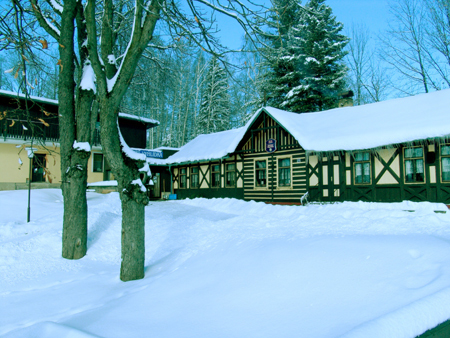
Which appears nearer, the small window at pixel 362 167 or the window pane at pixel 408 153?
the window pane at pixel 408 153

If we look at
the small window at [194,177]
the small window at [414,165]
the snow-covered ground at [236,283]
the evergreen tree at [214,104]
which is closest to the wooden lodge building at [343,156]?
the small window at [414,165]

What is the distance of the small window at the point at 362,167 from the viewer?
12.9 meters

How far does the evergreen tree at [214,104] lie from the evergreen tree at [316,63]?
1076 centimetres

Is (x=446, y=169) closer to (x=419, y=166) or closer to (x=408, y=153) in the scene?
(x=419, y=166)

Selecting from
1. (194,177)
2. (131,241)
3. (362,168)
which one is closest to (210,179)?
(194,177)

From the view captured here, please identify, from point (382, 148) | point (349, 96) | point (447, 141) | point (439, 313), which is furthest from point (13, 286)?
point (349, 96)

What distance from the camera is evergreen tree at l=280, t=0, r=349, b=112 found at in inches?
853

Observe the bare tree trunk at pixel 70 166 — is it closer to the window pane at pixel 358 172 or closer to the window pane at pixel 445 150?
the window pane at pixel 358 172

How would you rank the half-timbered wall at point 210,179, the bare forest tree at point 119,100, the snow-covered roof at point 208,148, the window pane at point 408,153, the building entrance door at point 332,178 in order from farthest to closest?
the snow-covered roof at point 208,148 < the half-timbered wall at point 210,179 < the building entrance door at point 332,178 < the window pane at point 408,153 < the bare forest tree at point 119,100

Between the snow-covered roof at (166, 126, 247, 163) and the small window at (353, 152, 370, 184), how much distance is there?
21.3 ft

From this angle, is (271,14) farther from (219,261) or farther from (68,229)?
(68,229)

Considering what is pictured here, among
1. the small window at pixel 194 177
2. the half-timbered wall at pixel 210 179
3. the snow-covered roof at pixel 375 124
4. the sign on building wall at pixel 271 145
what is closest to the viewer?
the snow-covered roof at pixel 375 124

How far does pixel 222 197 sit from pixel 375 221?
35.0 feet

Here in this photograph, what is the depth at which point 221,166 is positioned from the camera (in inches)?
736
